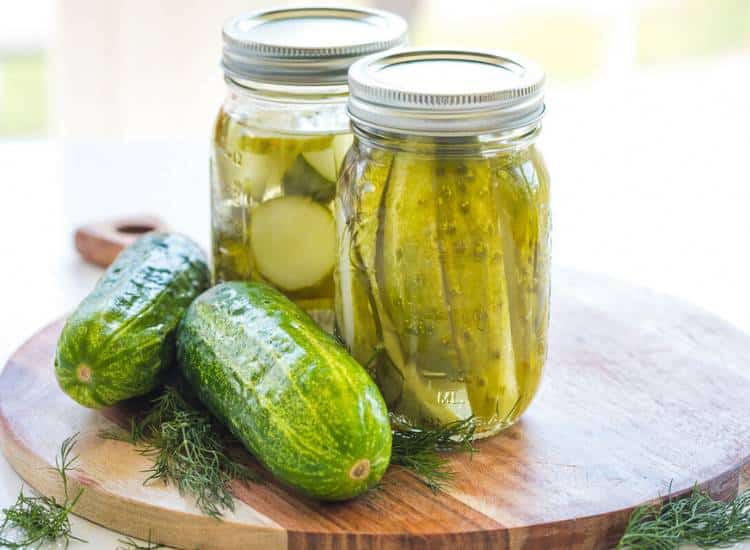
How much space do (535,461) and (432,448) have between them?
5.2 inches

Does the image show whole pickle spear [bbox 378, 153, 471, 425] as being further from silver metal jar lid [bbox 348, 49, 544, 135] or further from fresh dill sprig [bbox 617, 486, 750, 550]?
fresh dill sprig [bbox 617, 486, 750, 550]

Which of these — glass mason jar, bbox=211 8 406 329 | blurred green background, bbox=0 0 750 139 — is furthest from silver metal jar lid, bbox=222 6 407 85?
blurred green background, bbox=0 0 750 139

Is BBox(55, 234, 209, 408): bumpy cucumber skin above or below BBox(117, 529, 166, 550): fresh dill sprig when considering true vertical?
above

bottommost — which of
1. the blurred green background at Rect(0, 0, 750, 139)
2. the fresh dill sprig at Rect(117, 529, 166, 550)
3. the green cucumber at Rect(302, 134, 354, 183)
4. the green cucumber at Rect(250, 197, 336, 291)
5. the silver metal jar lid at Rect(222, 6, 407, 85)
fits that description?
the blurred green background at Rect(0, 0, 750, 139)

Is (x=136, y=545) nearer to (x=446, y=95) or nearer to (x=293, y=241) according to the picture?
(x=293, y=241)

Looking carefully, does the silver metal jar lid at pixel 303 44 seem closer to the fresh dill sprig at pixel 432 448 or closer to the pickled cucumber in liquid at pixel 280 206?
the pickled cucumber in liquid at pixel 280 206

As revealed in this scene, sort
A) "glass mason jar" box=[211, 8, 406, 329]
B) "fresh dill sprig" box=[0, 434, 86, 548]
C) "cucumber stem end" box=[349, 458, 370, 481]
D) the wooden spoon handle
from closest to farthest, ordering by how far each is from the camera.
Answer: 1. "cucumber stem end" box=[349, 458, 370, 481]
2. "fresh dill sprig" box=[0, 434, 86, 548]
3. "glass mason jar" box=[211, 8, 406, 329]
4. the wooden spoon handle

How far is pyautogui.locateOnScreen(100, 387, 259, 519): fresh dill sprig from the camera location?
137cm

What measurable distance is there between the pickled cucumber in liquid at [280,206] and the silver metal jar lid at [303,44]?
0.09 meters

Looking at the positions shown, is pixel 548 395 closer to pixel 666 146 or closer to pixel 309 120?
pixel 309 120

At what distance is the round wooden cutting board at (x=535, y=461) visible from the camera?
1.32 metres

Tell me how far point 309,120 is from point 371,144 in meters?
0.25

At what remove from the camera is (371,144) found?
1.41 meters

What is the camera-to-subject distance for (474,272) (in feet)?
4.55
